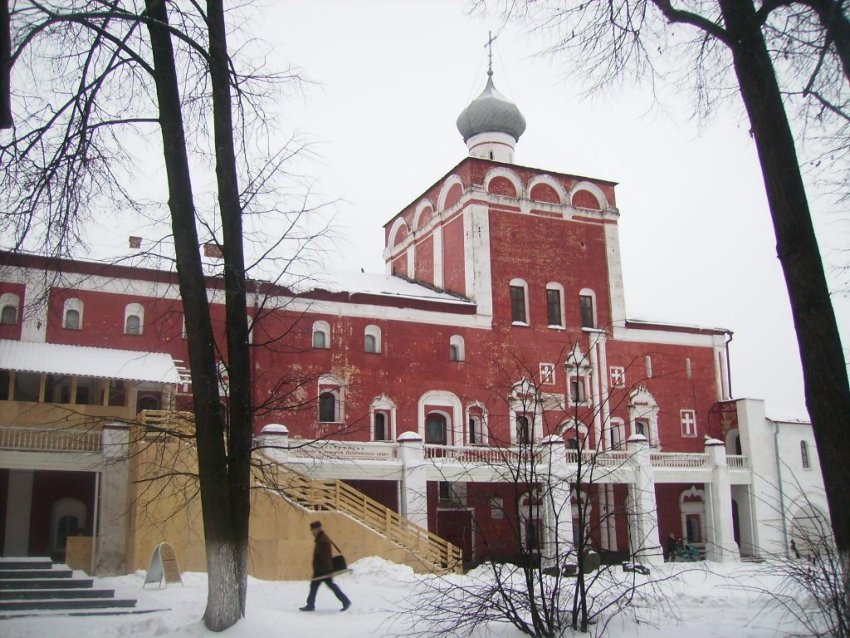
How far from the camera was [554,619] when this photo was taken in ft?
26.6

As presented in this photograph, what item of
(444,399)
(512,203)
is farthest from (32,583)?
(512,203)

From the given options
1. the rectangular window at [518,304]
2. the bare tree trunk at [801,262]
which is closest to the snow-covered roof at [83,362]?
the rectangular window at [518,304]

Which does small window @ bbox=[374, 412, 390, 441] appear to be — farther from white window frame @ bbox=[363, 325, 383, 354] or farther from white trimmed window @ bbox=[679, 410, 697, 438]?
white trimmed window @ bbox=[679, 410, 697, 438]

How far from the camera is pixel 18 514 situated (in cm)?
2102

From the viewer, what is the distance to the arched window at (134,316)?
23.9 metres

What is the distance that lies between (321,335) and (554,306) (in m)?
9.34

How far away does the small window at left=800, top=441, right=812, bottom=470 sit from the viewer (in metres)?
31.4

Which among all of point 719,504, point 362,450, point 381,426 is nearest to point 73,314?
point 362,450

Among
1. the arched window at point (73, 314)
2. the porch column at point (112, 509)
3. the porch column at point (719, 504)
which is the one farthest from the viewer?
the porch column at point (719, 504)

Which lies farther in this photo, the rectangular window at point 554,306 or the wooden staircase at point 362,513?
the rectangular window at point 554,306

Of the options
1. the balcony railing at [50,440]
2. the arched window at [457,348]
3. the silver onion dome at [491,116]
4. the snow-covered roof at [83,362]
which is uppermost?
the silver onion dome at [491,116]

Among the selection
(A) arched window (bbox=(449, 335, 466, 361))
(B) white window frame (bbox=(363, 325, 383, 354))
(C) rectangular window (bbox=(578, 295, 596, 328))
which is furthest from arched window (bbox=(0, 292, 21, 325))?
(C) rectangular window (bbox=(578, 295, 596, 328))

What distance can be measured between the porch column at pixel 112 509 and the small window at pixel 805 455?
79.1 feet

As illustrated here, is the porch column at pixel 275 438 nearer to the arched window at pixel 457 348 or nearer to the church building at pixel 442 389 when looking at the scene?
the church building at pixel 442 389
